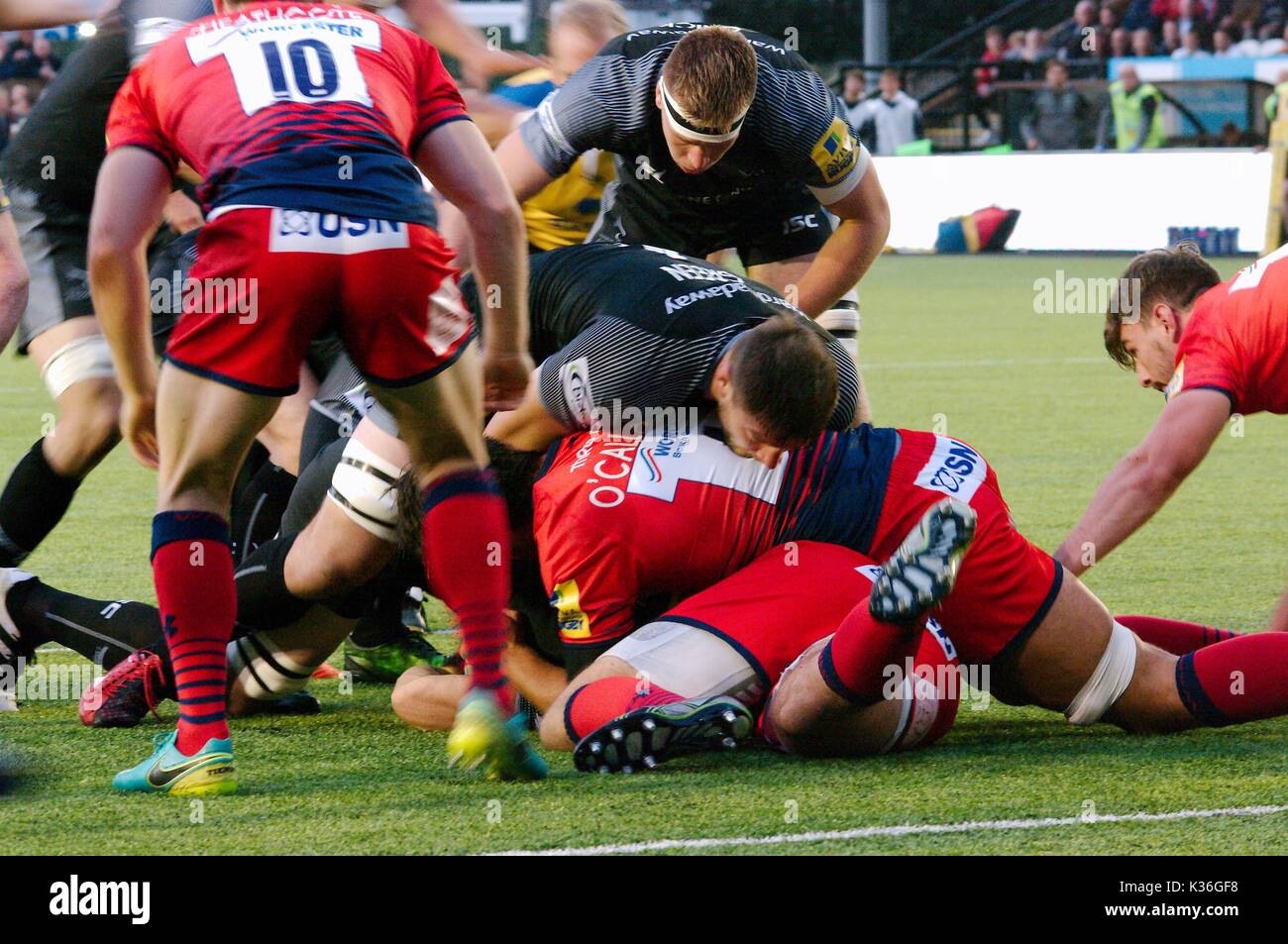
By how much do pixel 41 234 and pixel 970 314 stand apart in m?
10.3

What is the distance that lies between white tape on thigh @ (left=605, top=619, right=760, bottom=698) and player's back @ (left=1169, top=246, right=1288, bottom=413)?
3.91 ft

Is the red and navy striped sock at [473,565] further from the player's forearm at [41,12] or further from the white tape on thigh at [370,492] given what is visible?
the player's forearm at [41,12]

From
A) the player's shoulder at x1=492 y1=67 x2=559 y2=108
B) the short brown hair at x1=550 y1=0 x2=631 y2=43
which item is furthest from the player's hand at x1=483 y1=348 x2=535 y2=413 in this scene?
the player's shoulder at x1=492 y1=67 x2=559 y2=108

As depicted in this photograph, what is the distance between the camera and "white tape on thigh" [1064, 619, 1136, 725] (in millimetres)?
3709

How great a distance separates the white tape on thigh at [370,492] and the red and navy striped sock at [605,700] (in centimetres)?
50

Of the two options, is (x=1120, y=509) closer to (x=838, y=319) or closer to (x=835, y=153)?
(x=835, y=153)

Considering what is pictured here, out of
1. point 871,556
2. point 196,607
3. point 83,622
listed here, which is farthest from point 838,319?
point 196,607

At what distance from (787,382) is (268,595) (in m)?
1.20

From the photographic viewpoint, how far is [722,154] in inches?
187

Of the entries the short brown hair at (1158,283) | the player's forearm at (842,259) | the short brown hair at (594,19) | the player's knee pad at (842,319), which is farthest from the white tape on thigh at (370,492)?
the short brown hair at (594,19)

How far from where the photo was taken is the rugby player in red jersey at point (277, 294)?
10.6ft

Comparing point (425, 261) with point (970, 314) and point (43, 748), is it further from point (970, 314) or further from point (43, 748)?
point (970, 314)

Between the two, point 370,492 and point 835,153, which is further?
point 835,153
